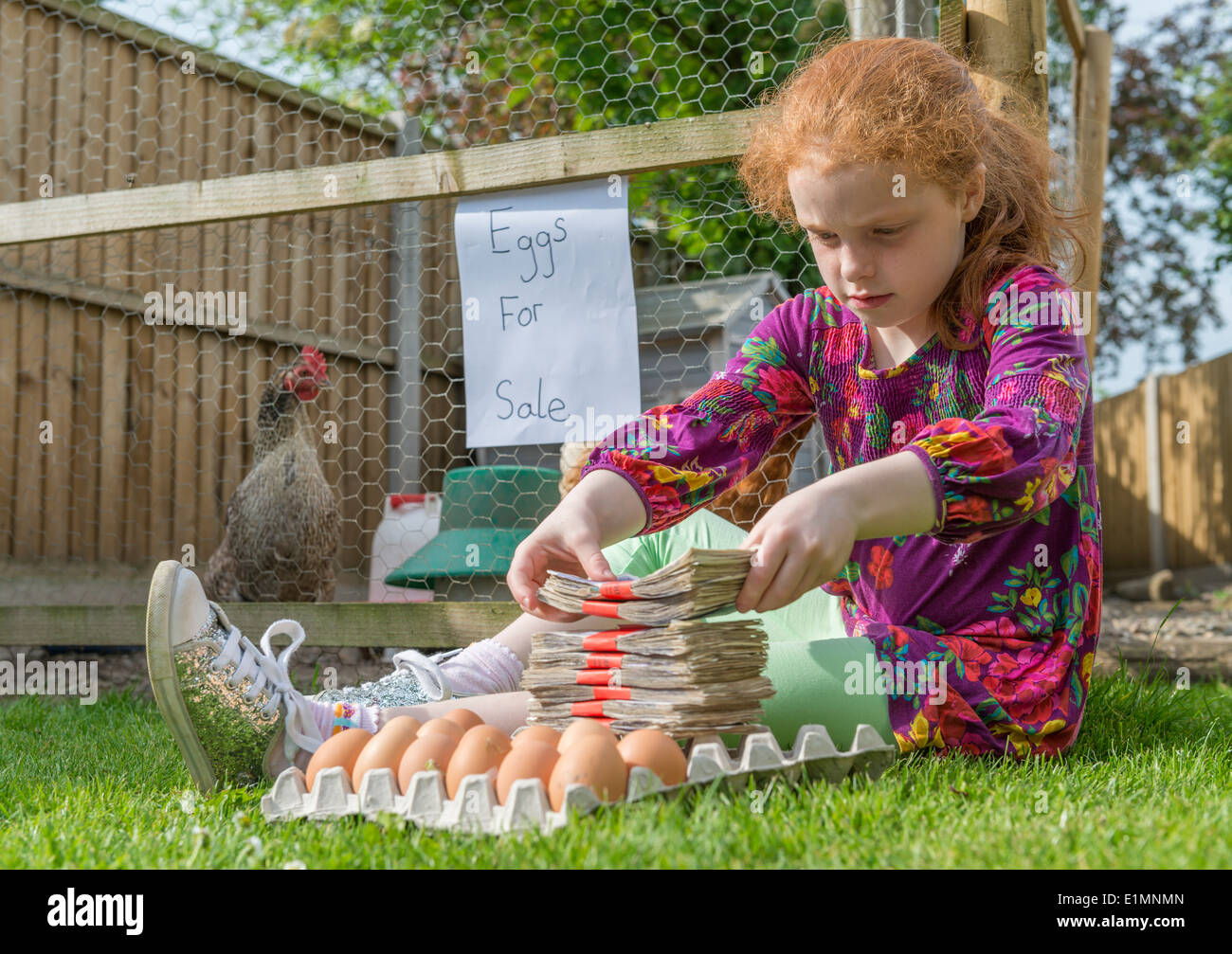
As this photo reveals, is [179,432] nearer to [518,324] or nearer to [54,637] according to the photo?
[54,637]

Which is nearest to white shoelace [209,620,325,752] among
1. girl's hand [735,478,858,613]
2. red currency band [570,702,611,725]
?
red currency band [570,702,611,725]

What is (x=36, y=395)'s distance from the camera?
329cm

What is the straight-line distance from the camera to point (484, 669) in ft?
4.90

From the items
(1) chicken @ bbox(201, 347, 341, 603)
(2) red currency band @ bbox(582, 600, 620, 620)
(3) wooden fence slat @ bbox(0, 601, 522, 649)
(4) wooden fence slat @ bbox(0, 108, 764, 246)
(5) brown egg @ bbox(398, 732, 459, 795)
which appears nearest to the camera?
(5) brown egg @ bbox(398, 732, 459, 795)

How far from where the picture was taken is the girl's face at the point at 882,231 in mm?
1208

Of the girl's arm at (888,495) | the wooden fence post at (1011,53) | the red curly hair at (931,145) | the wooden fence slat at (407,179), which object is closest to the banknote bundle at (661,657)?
the girl's arm at (888,495)

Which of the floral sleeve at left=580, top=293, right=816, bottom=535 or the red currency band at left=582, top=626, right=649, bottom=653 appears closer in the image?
the red currency band at left=582, top=626, right=649, bottom=653

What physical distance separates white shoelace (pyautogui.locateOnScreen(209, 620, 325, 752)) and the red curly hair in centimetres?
92

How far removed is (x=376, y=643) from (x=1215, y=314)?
26.5 ft

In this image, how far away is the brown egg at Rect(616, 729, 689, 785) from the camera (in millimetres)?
995

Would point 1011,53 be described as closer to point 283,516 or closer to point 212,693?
point 212,693

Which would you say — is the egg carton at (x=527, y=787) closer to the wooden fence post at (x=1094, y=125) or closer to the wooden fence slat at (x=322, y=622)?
the wooden fence slat at (x=322, y=622)

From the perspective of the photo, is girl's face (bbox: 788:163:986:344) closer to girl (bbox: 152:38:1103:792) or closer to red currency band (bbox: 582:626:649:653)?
girl (bbox: 152:38:1103:792)
